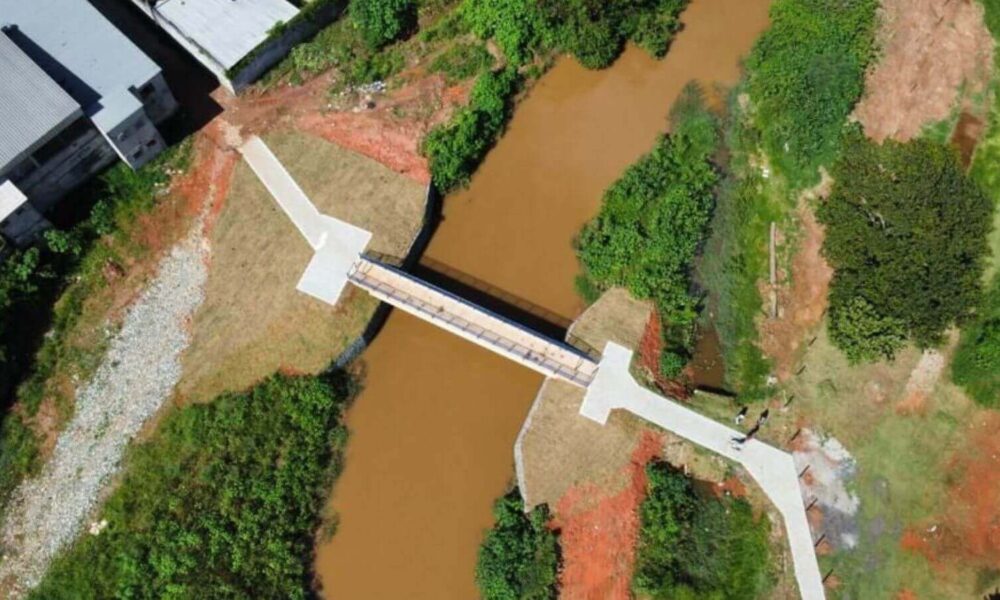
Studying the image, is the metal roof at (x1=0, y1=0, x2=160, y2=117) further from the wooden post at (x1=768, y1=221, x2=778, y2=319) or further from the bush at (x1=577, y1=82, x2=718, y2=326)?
the wooden post at (x1=768, y1=221, x2=778, y2=319)

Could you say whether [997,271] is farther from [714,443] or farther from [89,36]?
[89,36]

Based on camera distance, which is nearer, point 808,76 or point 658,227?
point 658,227

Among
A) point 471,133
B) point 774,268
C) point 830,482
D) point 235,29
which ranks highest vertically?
point 235,29

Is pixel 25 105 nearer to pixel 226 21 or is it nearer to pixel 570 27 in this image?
pixel 226 21

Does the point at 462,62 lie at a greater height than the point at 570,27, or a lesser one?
lesser

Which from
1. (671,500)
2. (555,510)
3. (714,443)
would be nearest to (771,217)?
(714,443)

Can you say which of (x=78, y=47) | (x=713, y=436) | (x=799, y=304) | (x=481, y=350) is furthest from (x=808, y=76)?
(x=78, y=47)
